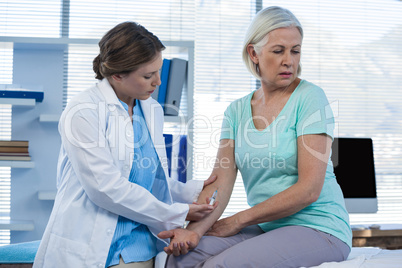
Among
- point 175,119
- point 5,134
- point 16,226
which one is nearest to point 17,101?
point 5,134

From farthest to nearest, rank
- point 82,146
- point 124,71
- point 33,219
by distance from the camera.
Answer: point 33,219, point 124,71, point 82,146

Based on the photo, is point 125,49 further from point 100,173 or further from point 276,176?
point 276,176

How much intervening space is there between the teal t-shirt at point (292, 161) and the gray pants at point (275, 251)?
5 cm

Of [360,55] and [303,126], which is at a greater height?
[360,55]

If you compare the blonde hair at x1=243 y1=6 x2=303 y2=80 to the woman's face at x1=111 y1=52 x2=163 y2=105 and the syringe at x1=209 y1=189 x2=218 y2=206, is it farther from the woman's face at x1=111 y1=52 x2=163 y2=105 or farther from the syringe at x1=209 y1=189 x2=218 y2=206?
the syringe at x1=209 y1=189 x2=218 y2=206

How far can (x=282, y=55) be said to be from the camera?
60.9 inches

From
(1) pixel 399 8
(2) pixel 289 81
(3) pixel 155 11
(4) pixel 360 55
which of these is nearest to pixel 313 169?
(2) pixel 289 81

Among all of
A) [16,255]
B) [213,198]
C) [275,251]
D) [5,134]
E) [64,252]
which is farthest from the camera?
[5,134]

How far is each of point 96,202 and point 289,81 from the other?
773 millimetres

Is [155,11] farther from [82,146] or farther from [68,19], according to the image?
[82,146]

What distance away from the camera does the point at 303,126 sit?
1.43 m

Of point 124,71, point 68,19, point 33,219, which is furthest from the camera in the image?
point 68,19

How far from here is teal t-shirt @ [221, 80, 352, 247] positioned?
140cm

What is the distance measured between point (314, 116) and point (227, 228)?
465 mm
